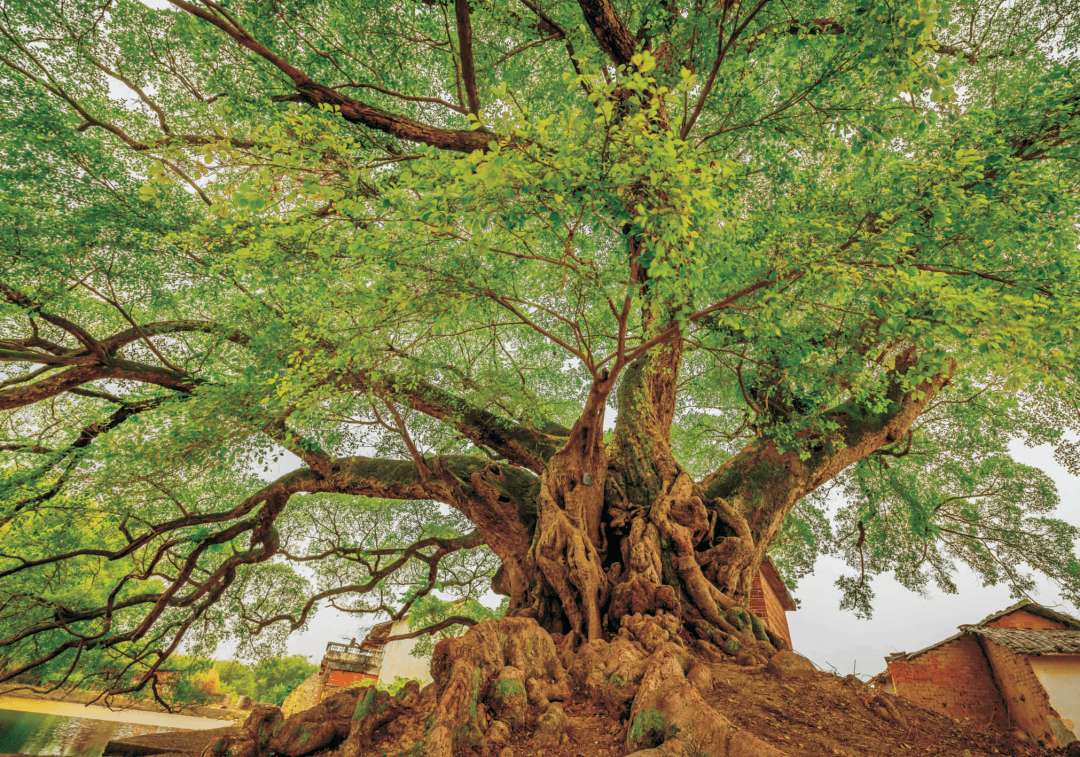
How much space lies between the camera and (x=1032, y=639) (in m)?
11.1

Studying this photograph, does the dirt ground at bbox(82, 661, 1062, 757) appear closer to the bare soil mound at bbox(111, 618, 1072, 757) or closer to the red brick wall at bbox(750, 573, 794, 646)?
the bare soil mound at bbox(111, 618, 1072, 757)

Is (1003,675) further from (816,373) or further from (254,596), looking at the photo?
(254,596)

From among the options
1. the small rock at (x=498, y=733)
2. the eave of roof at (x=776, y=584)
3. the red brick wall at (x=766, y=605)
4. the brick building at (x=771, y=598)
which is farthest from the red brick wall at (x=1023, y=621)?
the small rock at (x=498, y=733)

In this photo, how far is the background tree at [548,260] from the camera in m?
3.63

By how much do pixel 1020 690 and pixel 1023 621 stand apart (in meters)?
4.24

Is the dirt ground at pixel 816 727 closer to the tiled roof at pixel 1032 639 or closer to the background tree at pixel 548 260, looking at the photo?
the background tree at pixel 548 260

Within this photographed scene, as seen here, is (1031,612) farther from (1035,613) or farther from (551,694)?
(551,694)

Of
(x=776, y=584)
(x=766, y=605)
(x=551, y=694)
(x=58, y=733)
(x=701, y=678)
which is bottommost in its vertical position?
(x=58, y=733)

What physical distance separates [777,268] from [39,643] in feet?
41.4

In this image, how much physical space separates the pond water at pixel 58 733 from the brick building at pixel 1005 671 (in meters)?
18.2

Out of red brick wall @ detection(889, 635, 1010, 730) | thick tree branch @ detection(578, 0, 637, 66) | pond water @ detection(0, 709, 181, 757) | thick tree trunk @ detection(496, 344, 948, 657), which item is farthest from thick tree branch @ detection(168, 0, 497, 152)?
red brick wall @ detection(889, 635, 1010, 730)

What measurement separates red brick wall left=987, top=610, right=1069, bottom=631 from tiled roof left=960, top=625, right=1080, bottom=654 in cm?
178

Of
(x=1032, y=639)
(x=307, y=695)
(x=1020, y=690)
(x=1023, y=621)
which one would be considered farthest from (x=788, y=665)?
(x=307, y=695)

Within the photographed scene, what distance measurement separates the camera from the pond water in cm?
981
